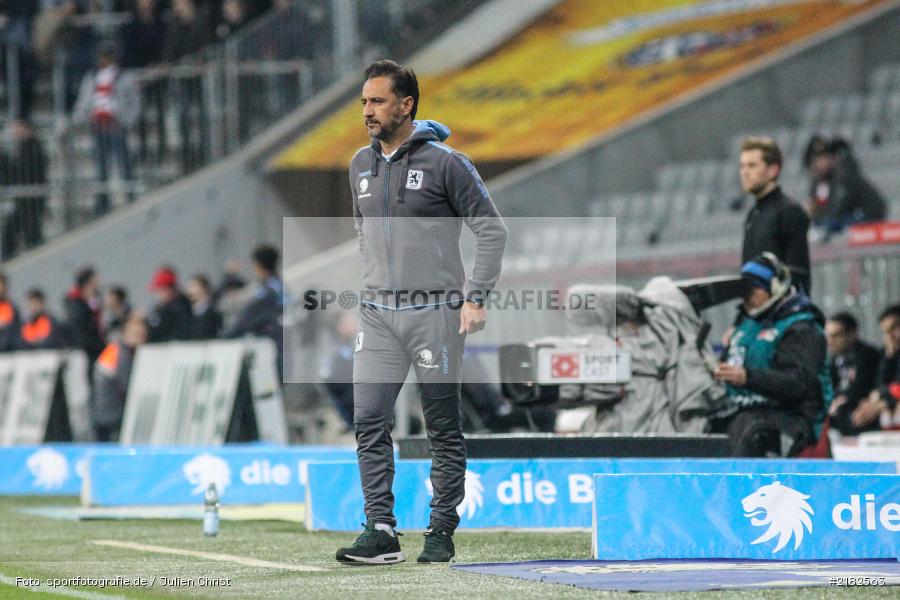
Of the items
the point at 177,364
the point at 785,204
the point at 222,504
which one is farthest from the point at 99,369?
the point at 785,204

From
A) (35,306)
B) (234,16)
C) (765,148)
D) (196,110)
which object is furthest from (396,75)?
(234,16)

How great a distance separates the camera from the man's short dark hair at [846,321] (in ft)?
45.4

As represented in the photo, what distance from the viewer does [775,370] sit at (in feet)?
32.2

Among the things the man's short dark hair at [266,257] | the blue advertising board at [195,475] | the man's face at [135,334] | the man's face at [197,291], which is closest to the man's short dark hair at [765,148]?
the blue advertising board at [195,475]

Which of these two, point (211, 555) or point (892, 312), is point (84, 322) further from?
point (211, 555)

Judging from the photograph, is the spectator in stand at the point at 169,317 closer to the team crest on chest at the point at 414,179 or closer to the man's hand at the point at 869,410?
the man's hand at the point at 869,410

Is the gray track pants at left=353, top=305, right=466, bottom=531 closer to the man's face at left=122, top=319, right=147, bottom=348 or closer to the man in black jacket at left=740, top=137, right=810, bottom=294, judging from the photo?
the man in black jacket at left=740, top=137, right=810, bottom=294

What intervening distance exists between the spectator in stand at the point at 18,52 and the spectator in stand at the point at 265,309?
34.7ft

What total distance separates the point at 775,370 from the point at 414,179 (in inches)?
119

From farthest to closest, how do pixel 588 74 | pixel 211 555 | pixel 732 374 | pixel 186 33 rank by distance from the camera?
1. pixel 186 33
2. pixel 588 74
3. pixel 732 374
4. pixel 211 555

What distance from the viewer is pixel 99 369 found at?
1702cm

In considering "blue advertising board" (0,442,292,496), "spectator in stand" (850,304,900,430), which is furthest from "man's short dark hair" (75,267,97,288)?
"spectator in stand" (850,304,900,430)

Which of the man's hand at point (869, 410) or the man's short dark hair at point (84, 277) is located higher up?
the man's short dark hair at point (84, 277)

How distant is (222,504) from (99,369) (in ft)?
16.8
